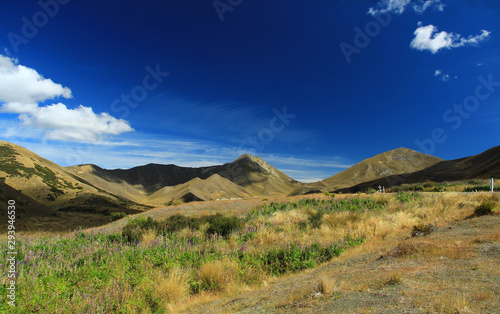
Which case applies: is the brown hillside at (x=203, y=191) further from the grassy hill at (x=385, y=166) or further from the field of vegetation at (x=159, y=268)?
the field of vegetation at (x=159, y=268)

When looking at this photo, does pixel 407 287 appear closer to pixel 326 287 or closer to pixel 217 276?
pixel 326 287

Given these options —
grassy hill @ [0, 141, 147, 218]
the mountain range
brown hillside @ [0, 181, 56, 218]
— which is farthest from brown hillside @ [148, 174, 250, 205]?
brown hillside @ [0, 181, 56, 218]

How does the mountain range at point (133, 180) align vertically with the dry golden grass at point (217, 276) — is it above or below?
above

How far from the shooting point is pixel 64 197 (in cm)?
5147

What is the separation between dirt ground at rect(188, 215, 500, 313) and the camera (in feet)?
8.30

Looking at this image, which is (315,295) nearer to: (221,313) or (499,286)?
(221,313)

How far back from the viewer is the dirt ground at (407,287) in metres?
2.53

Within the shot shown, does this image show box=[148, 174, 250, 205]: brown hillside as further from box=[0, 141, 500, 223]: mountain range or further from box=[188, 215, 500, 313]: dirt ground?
box=[188, 215, 500, 313]: dirt ground

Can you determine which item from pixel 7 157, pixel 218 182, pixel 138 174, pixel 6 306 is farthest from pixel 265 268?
pixel 138 174

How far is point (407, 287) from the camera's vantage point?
3053 millimetres

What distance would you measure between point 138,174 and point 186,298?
214168 millimetres

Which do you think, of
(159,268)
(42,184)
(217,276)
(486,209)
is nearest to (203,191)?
(42,184)

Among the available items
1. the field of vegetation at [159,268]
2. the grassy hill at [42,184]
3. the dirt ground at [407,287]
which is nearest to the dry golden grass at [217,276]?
the field of vegetation at [159,268]

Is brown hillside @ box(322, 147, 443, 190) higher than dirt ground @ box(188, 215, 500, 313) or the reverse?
higher
